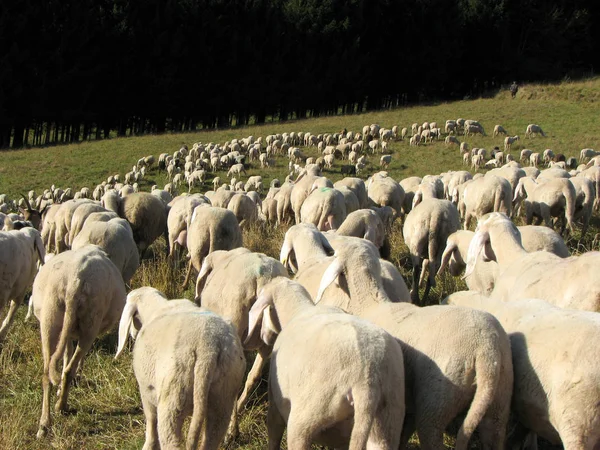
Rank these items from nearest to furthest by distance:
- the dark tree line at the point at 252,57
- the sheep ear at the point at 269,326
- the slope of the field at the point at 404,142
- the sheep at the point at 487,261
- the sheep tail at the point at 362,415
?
the sheep tail at the point at 362,415
the sheep ear at the point at 269,326
the sheep at the point at 487,261
the slope of the field at the point at 404,142
the dark tree line at the point at 252,57

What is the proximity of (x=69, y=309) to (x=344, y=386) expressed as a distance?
323 cm

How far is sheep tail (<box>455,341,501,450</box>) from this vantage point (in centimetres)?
385

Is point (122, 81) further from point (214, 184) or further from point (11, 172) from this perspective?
point (214, 184)

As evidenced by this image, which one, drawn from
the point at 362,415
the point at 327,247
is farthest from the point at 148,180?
the point at 362,415

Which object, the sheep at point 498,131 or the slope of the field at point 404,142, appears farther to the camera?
the sheep at point 498,131

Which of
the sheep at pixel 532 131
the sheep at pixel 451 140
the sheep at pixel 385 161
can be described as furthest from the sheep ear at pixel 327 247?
the sheep at pixel 532 131

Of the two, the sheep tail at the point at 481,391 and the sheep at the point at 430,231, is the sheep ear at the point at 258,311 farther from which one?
the sheep at the point at 430,231

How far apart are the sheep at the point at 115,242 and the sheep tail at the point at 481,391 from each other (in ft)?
18.3

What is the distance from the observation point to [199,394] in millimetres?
3963

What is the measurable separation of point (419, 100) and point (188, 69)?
72.9 feet

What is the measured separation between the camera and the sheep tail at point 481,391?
3.85 meters

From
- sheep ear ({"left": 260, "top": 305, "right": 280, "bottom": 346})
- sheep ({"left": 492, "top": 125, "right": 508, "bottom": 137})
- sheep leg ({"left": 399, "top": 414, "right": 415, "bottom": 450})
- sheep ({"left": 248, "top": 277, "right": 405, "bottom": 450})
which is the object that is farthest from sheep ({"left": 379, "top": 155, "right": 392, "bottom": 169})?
sheep ({"left": 248, "top": 277, "right": 405, "bottom": 450})

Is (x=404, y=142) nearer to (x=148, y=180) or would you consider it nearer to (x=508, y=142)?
(x=508, y=142)

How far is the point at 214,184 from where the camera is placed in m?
24.5
